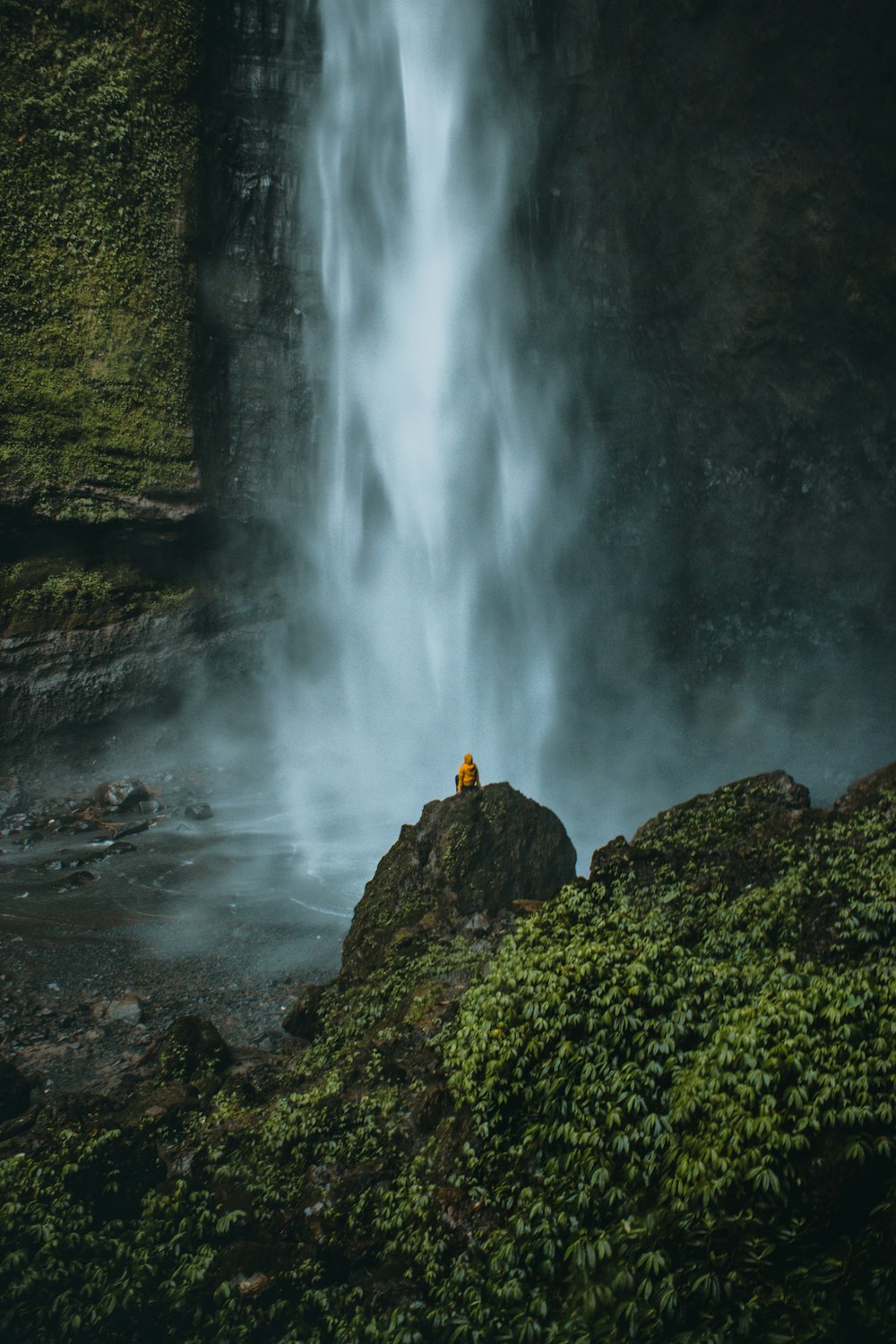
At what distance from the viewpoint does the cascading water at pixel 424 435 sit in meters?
22.3

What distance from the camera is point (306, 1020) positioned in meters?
8.77

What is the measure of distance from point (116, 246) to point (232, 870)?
14769 millimetres

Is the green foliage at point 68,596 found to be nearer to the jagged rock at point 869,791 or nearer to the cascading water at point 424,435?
the cascading water at point 424,435

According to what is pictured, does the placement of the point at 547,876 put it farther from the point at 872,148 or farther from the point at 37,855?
the point at 872,148

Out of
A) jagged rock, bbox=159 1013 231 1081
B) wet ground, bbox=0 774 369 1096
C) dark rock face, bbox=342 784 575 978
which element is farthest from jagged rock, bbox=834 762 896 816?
jagged rock, bbox=159 1013 231 1081

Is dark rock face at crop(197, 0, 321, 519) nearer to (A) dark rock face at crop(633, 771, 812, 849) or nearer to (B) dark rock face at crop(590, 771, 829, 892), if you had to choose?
(A) dark rock face at crop(633, 771, 812, 849)

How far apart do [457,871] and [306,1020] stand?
2.40 metres

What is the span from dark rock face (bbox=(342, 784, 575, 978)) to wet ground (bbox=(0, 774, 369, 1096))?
1456 mm

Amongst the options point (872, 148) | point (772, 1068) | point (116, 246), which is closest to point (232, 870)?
point (772, 1068)

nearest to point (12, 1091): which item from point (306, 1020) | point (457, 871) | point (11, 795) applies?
point (306, 1020)

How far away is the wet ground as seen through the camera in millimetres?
9062

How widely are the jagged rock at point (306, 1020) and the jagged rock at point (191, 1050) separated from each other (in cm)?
72

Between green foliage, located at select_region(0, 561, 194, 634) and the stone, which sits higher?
green foliage, located at select_region(0, 561, 194, 634)

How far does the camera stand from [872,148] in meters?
17.0
